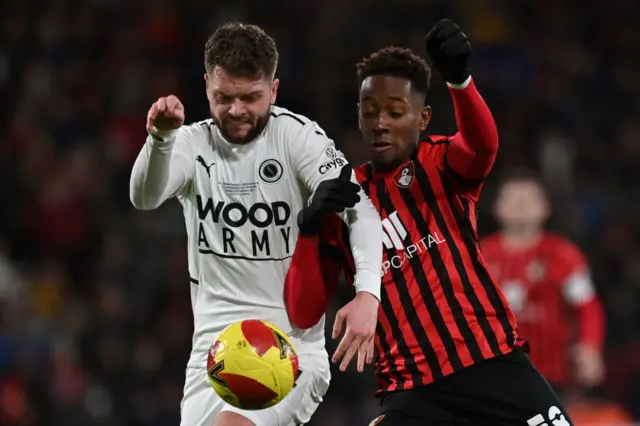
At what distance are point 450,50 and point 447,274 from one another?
2.82 ft

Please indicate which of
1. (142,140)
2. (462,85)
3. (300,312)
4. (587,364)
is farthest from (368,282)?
(142,140)

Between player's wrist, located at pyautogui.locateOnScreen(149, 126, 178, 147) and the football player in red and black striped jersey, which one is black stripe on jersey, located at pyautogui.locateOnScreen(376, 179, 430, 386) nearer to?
the football player in red and black striped jersey

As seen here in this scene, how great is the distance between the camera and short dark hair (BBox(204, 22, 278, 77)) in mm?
3977

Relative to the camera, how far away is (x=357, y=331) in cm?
371

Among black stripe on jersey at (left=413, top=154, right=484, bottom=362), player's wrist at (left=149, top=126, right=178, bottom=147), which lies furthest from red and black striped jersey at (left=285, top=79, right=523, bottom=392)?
player's wrist at (left=149, top=126, right=178, bottom=147)

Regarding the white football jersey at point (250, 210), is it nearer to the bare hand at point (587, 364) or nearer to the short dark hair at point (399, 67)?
the short dark hair at point (399, 67)

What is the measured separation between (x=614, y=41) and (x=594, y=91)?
3.22 ft

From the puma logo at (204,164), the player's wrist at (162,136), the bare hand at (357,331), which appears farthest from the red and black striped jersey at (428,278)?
the player's wrist at (162,136)

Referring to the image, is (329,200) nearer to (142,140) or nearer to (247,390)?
(247,390)

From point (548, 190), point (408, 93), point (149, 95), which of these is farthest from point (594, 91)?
point (408, 93)

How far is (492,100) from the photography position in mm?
11320

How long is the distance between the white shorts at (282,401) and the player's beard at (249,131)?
83 centimetres

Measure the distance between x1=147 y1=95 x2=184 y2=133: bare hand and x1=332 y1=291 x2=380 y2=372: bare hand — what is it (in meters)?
0.86

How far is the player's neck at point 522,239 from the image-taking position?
7637 millimetres
